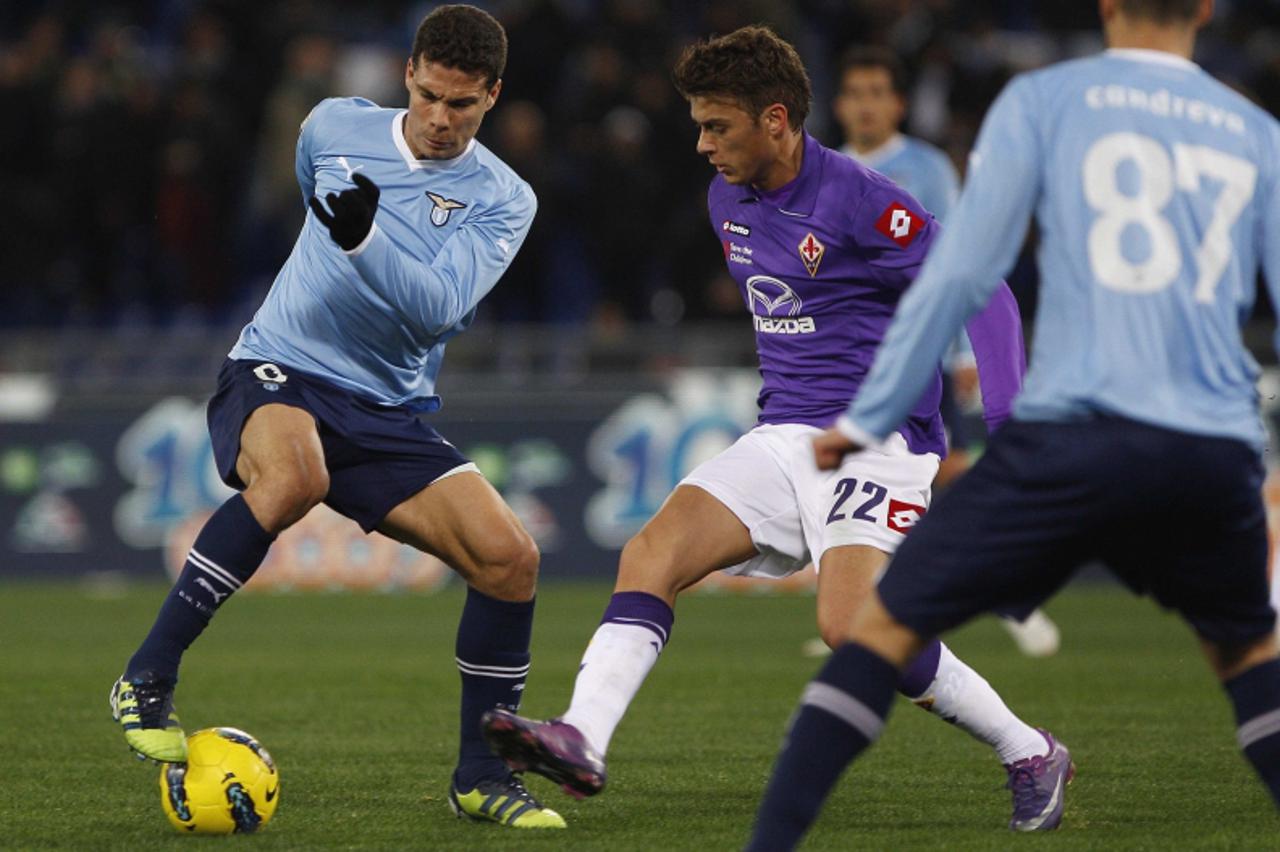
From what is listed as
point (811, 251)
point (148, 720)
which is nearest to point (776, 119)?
point (811, 251)

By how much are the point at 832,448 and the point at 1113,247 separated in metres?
0.68

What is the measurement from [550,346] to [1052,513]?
10.5 metres

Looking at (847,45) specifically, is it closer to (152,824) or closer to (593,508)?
(593,508)

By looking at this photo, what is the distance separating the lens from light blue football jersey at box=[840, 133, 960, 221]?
10.1 metres

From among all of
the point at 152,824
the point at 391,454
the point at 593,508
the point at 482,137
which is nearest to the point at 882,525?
the point at 391,454

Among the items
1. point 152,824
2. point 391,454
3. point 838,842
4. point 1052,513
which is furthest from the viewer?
point 391,454

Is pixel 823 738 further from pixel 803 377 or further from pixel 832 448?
pixel 803 377

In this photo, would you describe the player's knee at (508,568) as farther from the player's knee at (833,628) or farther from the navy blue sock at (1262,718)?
the navy blue sock at (1262,718)

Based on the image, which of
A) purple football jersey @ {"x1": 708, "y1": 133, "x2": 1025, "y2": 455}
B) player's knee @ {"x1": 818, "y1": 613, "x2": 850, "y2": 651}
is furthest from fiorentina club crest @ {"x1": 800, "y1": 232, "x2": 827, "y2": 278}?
player's knee @ {"x1": 818, "y1": 613, "x2": 850, "y2": 651}

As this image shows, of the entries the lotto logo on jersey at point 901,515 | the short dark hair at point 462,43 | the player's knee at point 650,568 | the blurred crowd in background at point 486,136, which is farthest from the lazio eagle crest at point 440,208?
the blurred crowd in background at point 486,136

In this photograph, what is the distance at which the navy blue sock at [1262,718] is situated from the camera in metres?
4.25

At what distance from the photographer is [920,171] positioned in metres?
10.2

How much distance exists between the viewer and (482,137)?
50.9 feet

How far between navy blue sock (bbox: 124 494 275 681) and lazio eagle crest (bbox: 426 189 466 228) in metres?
1.05
